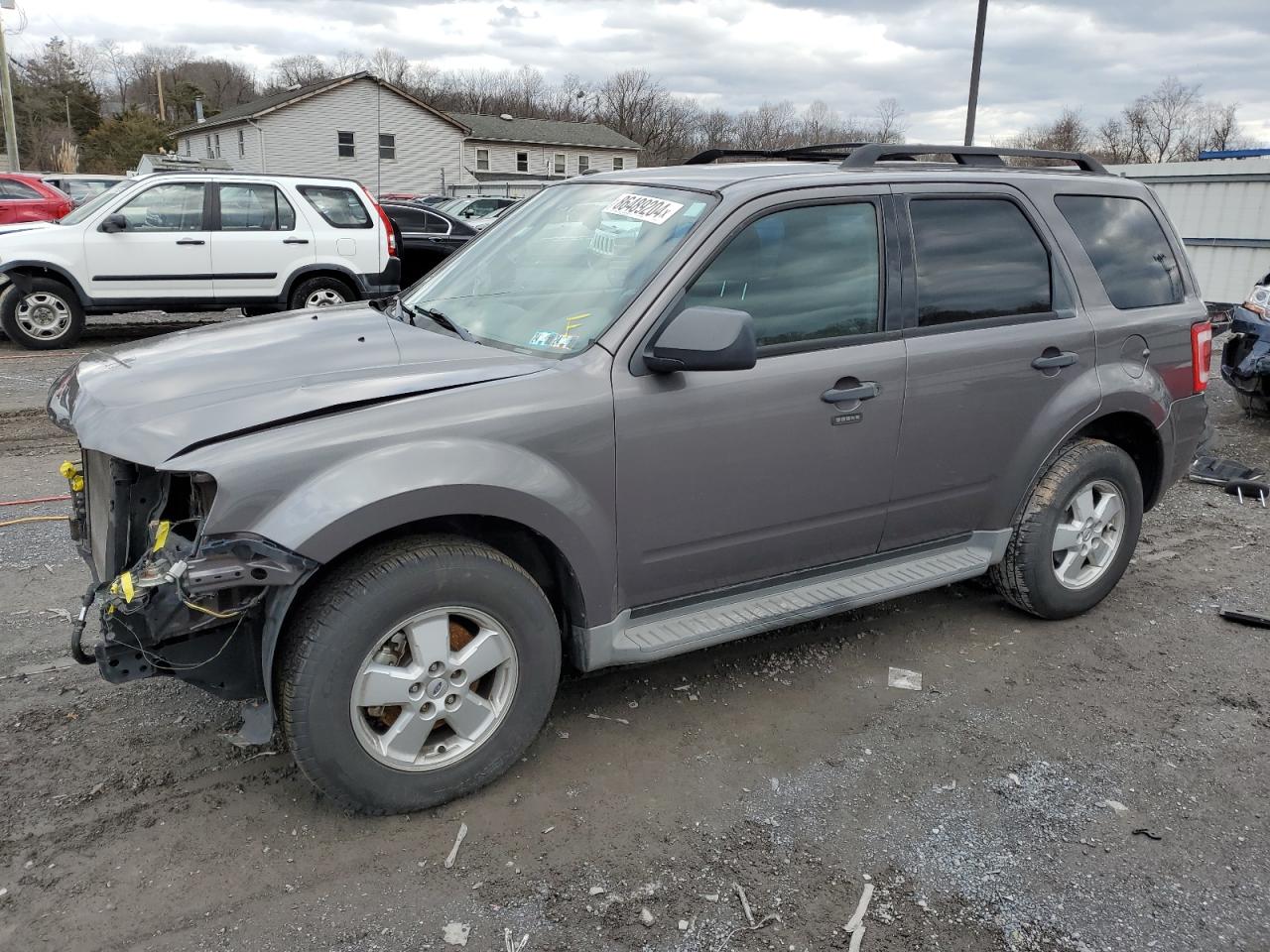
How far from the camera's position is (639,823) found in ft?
9.59

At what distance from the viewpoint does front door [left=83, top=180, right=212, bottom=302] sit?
1045cm

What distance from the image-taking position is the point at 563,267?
11.5 feet

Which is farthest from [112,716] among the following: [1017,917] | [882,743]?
[1017,917]

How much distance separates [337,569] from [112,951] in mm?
1061

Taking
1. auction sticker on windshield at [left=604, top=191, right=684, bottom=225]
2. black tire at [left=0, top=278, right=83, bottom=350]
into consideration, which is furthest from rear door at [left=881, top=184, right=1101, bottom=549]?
black tire at [left=0, top=278, right=83, bottom=350]

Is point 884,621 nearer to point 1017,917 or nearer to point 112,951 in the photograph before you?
point 1017,917

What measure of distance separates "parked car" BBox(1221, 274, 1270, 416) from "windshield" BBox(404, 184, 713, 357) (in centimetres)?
662

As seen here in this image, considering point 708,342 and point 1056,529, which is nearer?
point 708,342

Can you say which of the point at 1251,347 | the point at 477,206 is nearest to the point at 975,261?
the point at 1251,347

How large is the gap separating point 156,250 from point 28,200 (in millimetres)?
7397

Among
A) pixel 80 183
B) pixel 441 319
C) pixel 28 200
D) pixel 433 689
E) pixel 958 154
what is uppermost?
pixel 80 183

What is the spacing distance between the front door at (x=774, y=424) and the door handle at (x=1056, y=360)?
0.73m

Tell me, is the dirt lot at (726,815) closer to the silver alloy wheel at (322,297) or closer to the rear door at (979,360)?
the rear door at (979,360)

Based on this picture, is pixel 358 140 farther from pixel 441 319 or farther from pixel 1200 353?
pixel 1200 353
